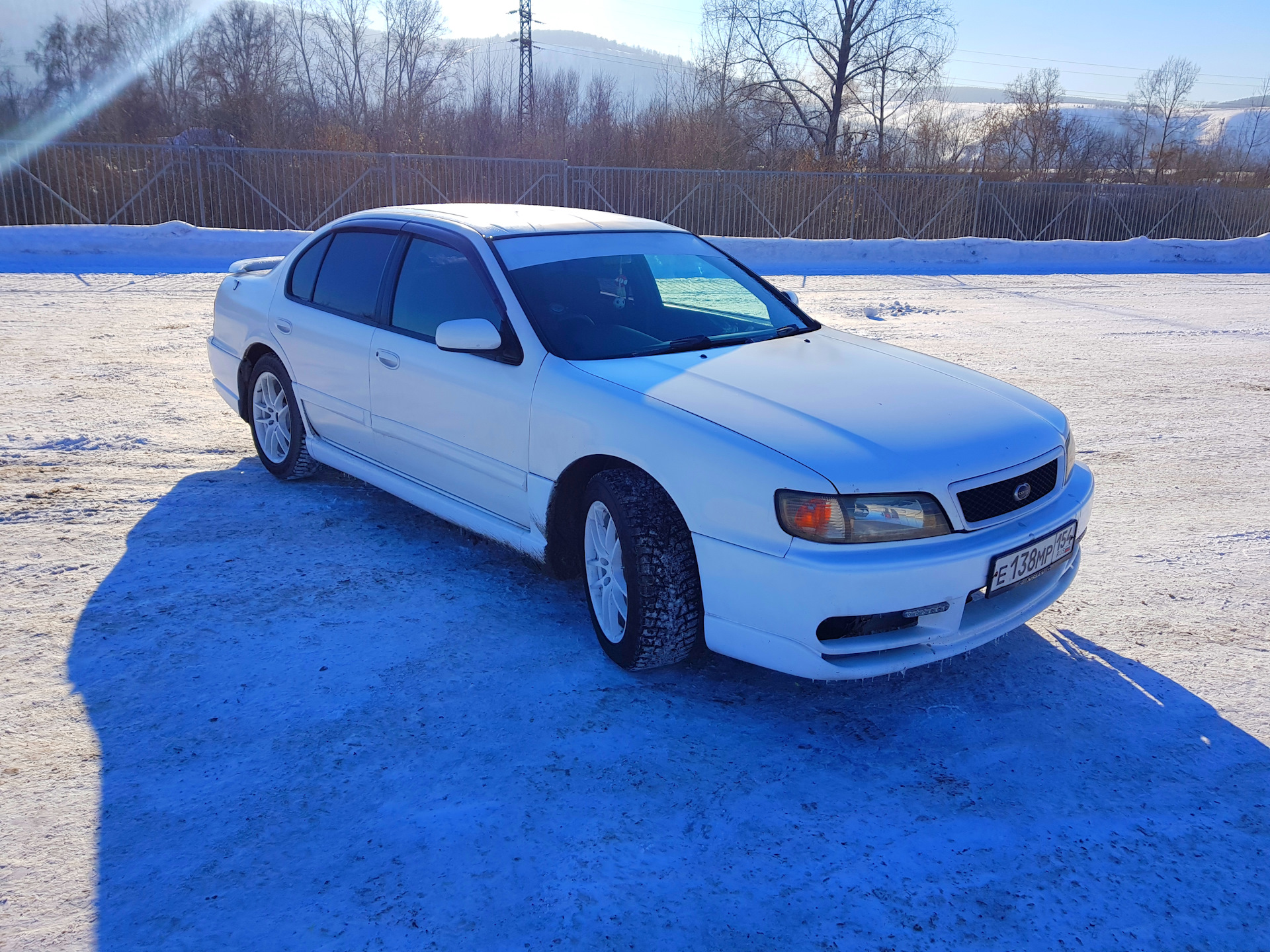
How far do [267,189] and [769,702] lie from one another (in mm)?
20654

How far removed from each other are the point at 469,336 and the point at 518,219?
0.98 metres

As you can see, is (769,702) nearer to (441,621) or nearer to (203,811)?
(441,621)

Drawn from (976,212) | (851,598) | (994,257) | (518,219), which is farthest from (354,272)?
(976,212)

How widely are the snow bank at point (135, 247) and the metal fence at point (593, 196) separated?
4291 mm

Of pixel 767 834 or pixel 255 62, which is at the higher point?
pixel 255 62

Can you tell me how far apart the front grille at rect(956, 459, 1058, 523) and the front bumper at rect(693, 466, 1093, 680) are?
0.06 meters

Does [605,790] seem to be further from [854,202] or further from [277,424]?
[854,202]

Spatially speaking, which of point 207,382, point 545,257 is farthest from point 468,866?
point 207,382

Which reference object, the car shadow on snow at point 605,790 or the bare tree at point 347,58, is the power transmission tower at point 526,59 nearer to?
the bare tree at point 347,58

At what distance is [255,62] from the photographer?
3909 centimetres

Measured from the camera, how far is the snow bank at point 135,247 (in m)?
14.5

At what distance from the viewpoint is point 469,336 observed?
3.62 m

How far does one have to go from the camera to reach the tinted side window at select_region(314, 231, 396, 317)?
4480mm

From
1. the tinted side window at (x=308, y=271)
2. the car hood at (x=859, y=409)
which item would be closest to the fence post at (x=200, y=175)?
the tinted side window at (x=308, y=271)
